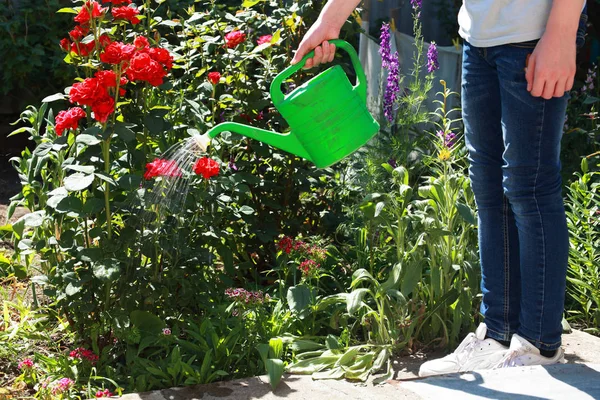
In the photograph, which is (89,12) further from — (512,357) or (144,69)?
(512,357)

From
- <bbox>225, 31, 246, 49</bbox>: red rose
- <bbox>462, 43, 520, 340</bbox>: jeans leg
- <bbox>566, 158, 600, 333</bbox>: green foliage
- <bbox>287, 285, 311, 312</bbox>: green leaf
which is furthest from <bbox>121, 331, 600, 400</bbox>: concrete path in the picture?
<bbox>225, 31, 246, 49</bbox>: red rose

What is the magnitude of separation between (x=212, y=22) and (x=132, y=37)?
305 millimetres

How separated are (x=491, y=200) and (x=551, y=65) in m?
0.46

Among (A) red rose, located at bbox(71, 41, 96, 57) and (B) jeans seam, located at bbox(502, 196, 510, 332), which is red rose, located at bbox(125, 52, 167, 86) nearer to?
(A) red rose, located at bbox(71, 41, 96, 57)

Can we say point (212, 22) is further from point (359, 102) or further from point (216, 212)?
point (359, 102)

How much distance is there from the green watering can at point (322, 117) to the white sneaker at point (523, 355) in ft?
2.22

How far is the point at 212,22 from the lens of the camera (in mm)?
3055

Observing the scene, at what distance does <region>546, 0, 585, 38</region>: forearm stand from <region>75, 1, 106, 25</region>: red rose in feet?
4.09

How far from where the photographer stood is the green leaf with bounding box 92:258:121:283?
2.27 meters

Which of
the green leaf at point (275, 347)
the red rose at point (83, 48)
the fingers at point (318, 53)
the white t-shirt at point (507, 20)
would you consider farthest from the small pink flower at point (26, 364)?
the white t-shirt at point (507, 20)

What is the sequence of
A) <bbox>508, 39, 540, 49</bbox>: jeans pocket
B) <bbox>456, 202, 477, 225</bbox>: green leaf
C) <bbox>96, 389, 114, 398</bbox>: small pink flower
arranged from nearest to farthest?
1. <bbox>508, 39, 540, 49</bbox>: jeans pocket
2. <bbox>96, 389, 114, 398</bbox>: small pink flower
3. <bbox>456, 202, 477, 225</bbox>: green leaf

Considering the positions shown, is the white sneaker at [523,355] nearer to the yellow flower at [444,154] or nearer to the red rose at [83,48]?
the yellow flower at [444,154]

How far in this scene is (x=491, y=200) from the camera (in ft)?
7.32

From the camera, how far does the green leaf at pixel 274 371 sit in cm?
218
